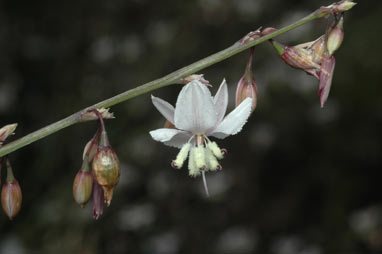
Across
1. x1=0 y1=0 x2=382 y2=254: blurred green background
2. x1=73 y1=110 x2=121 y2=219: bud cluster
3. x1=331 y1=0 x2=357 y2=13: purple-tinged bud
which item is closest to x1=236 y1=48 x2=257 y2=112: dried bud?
x1=331 y1=0 x2=357 y2=13: purple-tinged bud

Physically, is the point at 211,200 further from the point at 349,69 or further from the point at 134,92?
the point at 134,92

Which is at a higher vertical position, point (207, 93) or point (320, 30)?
point (320, 30)

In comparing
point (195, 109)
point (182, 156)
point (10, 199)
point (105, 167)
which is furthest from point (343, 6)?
point (10, 199)

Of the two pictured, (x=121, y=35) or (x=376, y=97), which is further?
(x=121, y=35)

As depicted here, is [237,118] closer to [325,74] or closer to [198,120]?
[198,120]

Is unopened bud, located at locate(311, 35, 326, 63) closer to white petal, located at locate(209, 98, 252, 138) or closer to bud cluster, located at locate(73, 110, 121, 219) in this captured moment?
white petal, located at locate(209, 98, 252, 138)

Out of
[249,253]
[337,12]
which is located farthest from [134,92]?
[249,253]
